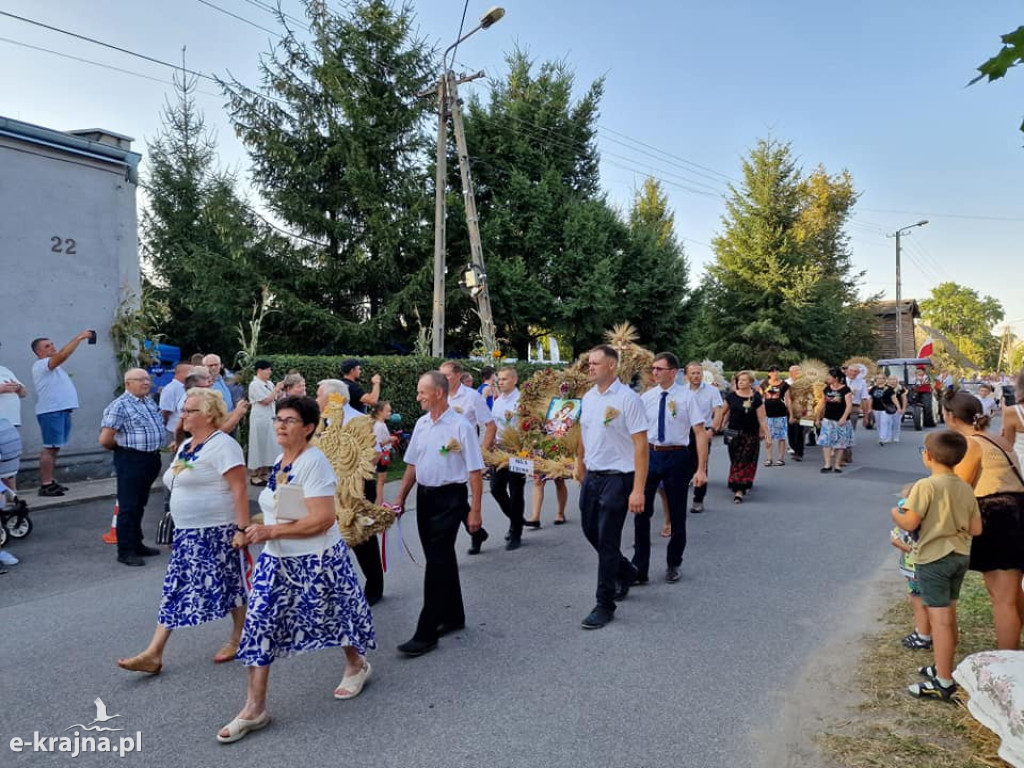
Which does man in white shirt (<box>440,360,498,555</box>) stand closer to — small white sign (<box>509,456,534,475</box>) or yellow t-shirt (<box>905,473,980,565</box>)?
small white sign (<box>509,456,534,475</box>)

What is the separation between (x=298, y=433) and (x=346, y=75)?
62.5ft

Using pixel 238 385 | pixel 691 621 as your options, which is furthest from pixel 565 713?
pixel 238 385

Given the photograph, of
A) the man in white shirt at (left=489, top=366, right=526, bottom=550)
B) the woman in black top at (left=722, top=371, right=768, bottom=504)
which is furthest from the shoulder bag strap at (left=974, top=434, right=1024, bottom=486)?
the woman in black top at (left=722, top=371, right=768, bottom=504)

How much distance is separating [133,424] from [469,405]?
3277 mm

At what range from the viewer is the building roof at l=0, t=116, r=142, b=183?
383 inches

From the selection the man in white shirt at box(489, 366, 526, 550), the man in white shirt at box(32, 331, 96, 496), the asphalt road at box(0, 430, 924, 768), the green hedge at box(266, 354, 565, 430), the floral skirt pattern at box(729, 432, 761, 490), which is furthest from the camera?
the green hedge at box(266, 354, 565, 430)

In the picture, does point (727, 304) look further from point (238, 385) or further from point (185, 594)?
point (185, 594)

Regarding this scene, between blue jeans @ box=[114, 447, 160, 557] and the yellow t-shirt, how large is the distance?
6.23 metres

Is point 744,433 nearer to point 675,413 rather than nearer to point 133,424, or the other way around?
point 675,413

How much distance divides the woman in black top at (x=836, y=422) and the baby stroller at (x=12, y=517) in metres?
12.2

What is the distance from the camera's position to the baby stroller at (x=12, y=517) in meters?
6.61

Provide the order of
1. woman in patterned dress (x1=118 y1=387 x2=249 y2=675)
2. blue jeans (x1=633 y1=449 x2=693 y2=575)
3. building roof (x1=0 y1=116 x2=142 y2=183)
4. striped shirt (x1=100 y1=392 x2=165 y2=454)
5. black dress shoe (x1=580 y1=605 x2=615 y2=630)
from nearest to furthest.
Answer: woman in patterned dress (x1=118 y1=387 x2=249 y2=675), black dress shoe (x1=580 y1=605 x2=615 y2=630), blue jeans (x1=633 y1=449 x2=693 y2=575), striped shirt (x1=100 y1=392 x2=165 y2=454), building roof (x1=0 y1=116 x2=142 y2=183)

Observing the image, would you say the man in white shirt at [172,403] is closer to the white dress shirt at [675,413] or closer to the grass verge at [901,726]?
the white dress shirt at [675,413]

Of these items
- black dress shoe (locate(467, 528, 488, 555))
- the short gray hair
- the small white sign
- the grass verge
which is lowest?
the grass verge
